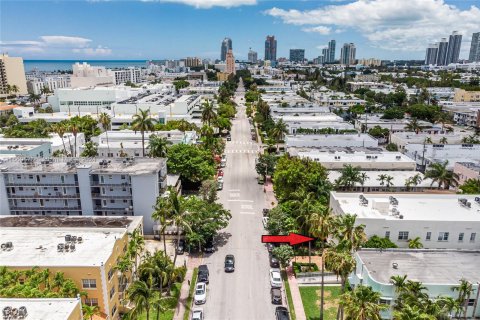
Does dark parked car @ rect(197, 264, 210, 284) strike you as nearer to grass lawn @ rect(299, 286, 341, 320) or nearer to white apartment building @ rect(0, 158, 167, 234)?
grass lawn @ rect(299, 286, 341, 320)

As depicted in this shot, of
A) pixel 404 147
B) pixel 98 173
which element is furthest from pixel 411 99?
pixel 98 173

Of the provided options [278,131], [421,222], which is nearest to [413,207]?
[421,222]

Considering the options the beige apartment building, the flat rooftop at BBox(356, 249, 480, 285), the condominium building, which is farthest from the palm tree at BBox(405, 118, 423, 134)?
the condominium building

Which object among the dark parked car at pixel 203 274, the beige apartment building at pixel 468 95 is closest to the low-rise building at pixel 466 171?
the dark parked car at pixel 203 274

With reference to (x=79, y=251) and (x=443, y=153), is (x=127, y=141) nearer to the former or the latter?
(x=79, y=251)

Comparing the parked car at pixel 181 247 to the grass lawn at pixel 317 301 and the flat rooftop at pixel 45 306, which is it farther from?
the flat rooftop at pixel 45 306

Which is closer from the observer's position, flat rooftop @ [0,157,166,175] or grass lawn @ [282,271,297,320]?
grass lawn @ [282,271,297,320]

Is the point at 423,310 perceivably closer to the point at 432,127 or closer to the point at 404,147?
the point at 404,147
